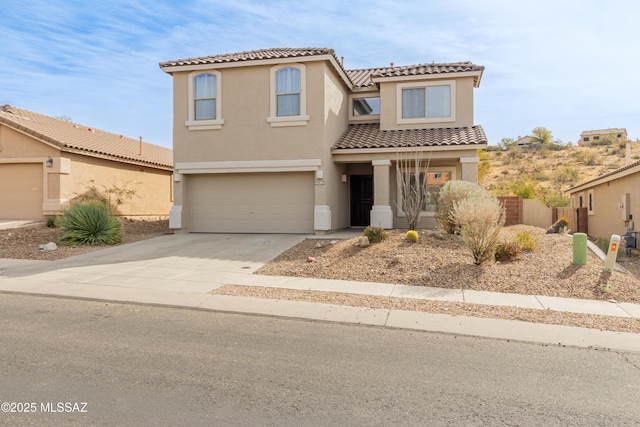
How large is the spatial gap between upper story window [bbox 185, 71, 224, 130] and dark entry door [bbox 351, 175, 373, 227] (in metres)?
6.40

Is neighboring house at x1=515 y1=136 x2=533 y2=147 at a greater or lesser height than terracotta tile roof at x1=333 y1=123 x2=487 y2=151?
greater

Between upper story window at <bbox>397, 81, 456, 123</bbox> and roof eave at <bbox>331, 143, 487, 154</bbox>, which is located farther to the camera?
upper story window at <bbox>397, 81, 456, 123</bbox>

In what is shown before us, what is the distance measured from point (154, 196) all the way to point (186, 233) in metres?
6.39

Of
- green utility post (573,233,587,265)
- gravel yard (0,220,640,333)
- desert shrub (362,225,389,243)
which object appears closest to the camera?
gravel yard (0,220,640,333)

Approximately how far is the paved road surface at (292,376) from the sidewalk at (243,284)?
52 centimetres

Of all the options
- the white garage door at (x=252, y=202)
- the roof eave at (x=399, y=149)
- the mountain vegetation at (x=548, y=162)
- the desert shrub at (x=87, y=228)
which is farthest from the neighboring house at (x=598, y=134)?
the desert shrub at (x=87, y=228)

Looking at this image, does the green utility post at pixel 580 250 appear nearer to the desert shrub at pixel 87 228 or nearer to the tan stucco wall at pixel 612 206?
the tan stucco wall at pixel 612 206

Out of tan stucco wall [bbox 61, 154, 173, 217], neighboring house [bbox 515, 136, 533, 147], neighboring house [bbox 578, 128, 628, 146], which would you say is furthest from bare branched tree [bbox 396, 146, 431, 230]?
neighboring house [bbox 578, 128, 628, 146]

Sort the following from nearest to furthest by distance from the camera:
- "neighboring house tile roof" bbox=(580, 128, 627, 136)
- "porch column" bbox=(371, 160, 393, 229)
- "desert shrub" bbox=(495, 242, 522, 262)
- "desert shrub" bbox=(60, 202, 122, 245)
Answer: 1. "desert shrub" bbox=(495, 242, 522, 262)
2. "desert shrub" bbox=(60, 202, 122, 245)
3. "porch column" bbox=(371, 160, 393, 229)
4. "neighboring house tile roof" bbox=(580, 128, 627, 136)

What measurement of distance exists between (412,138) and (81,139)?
551 inches

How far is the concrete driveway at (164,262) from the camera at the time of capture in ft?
34.0

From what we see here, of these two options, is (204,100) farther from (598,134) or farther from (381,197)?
(598,134)

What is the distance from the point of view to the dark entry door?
2023 centimetres

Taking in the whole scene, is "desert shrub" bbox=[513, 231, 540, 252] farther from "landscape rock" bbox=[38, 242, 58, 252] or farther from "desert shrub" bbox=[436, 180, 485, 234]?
"landscape rock" bbox=[38, 242, 58, 252]
